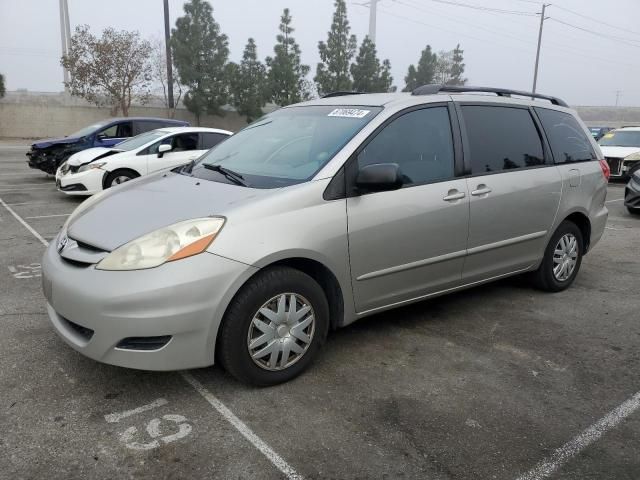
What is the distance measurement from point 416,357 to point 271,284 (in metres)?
1.25

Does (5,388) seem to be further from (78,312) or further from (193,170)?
(193,170)

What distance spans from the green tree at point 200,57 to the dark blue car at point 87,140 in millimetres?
24498

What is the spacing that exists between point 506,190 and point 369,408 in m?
2.14

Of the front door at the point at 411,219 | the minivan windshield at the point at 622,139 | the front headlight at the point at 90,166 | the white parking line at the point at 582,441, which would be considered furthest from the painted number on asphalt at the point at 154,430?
the minivan windshield at the point at 622,139

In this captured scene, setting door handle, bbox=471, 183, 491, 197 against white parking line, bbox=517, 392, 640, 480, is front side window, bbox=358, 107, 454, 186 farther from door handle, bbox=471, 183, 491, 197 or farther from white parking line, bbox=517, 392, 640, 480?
white parking line, bbox=517, 392, 640, 480

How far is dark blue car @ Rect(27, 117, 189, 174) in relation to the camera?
40.7ft

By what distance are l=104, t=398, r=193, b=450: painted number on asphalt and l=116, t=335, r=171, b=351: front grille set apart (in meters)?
0.38

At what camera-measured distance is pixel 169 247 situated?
2.82 m

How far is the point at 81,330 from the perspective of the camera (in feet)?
Result: 9.59

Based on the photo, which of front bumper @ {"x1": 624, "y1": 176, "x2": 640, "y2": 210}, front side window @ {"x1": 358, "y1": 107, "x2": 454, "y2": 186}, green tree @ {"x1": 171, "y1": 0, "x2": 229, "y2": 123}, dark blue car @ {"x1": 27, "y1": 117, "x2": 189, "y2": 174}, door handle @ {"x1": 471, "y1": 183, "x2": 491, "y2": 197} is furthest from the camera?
green tree @ {"x1": 171, "y1": 0, "x2": 229, "y2": 123}

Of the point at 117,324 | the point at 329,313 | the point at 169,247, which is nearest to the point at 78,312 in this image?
the point at 117,324

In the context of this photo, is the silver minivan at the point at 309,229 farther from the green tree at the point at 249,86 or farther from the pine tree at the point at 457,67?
the pine tree at the point at 457,67

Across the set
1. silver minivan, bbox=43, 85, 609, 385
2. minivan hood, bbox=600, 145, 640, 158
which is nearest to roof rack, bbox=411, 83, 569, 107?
silver minivan, bbox=43, 85, 609, 385

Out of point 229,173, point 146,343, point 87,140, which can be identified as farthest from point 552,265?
point 87,140
